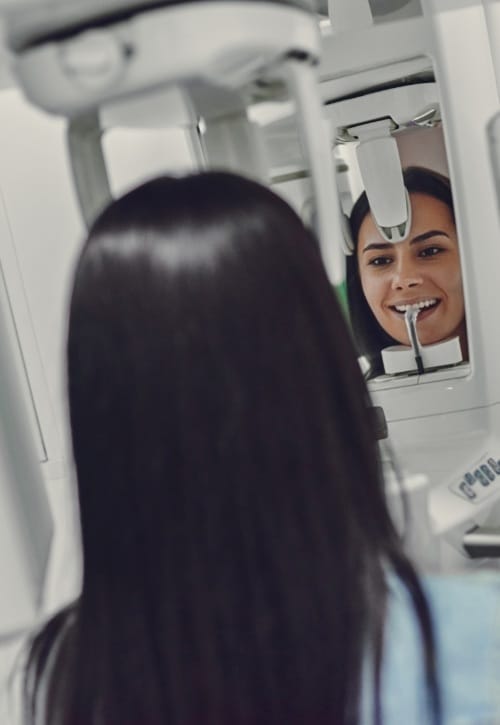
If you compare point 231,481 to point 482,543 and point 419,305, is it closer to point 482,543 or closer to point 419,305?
point 482,543

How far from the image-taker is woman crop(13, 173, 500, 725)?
0.48 metres

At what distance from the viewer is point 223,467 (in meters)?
0.49

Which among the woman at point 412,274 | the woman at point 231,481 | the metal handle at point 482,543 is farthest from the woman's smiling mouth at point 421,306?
the woman at point 231,481

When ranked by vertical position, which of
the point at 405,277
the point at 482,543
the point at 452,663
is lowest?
the point at 482,543

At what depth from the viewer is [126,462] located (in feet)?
1.65

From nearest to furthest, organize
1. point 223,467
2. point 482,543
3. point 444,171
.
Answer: point 223,467 < point 482,543 < point 444,171

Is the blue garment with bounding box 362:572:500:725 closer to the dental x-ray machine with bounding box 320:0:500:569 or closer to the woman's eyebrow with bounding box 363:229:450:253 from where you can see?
the dental x-ray machine with bounding box 320:0:500:569

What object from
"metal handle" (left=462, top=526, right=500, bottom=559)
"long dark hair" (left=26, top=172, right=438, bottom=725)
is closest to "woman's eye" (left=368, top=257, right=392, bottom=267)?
"metal handle" (left=462, top=526, right=500, bottom=559)

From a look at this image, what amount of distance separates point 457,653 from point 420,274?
583 millimetres

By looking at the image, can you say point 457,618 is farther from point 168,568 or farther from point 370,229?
point 370,229

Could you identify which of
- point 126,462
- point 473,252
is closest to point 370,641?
point 126,462

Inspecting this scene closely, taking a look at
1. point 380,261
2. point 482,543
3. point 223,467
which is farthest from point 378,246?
point 223,467

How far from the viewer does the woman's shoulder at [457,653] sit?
0.49 m

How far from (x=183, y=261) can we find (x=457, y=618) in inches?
10.5
